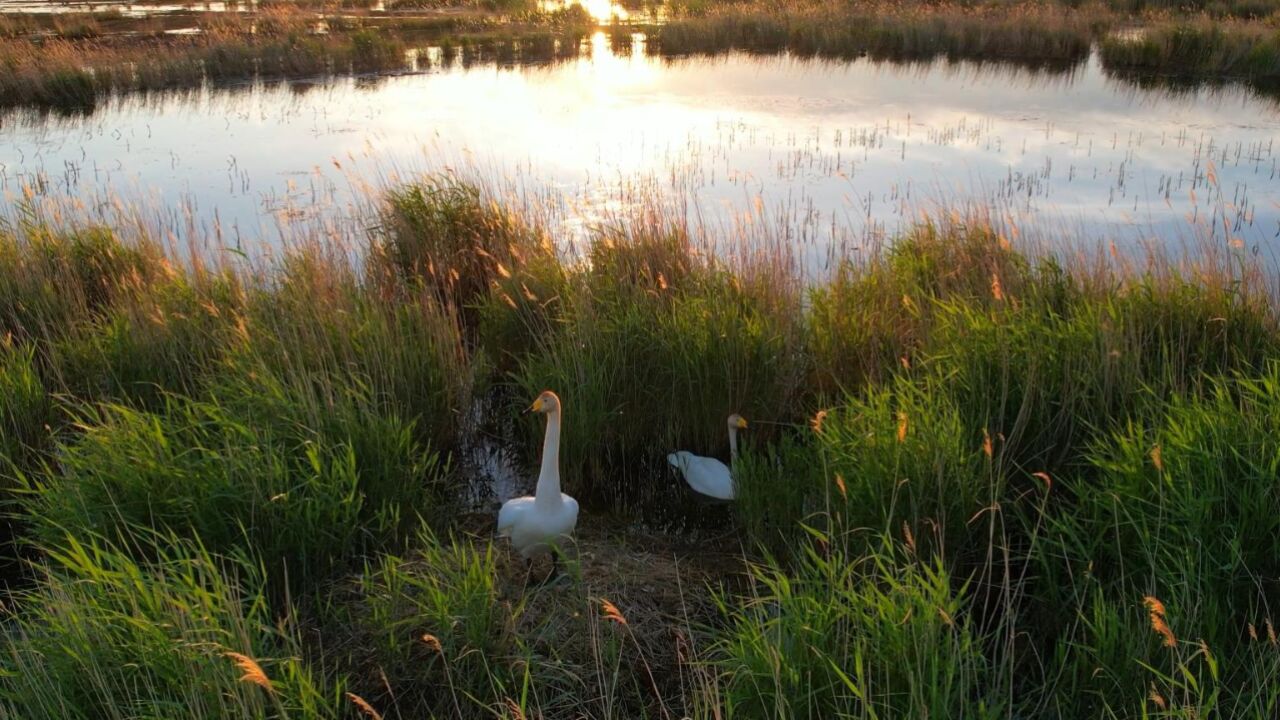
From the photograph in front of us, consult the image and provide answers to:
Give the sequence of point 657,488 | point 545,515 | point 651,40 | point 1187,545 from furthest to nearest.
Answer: point 651,40
point 657,488
point 545,515
point 1187,545

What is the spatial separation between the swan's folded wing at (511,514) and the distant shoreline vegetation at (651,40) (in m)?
17.0

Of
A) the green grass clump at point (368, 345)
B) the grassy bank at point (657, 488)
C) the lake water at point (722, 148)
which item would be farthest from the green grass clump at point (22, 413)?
the lake water at point (722, 148)

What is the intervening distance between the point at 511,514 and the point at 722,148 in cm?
952

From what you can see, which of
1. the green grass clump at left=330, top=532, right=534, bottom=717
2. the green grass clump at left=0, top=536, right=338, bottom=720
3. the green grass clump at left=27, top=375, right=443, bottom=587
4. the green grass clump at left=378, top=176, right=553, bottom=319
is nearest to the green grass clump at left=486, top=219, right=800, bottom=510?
the green grass clump at left=27, top=375, right=443, bottom=587

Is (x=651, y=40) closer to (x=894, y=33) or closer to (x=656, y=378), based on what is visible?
(x=894, y=33)

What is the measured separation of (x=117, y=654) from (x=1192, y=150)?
44.6 ft

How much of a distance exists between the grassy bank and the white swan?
198 mm

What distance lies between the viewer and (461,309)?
6887mm

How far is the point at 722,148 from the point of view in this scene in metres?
12.9

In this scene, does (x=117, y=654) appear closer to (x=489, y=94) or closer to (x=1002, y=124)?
(x=1002, y=124)

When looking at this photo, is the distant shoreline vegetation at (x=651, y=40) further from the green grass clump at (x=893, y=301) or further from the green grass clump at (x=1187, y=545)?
the green grass clump at (x=1187, y=545)

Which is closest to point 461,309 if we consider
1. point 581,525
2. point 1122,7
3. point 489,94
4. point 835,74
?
point 581,525

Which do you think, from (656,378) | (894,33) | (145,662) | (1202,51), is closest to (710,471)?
(656,378)

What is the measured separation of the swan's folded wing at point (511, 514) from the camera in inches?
167
